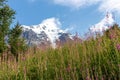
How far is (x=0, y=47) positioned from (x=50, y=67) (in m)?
16.2

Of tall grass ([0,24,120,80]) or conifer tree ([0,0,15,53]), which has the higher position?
conifer tree ([0,0,15,53])

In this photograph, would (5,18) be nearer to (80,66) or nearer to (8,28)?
(8,28)

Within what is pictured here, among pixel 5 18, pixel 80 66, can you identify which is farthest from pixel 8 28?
pixel 80 66

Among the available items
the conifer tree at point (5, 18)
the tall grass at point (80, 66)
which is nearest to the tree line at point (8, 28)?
the conifer tree at point (5, 18)

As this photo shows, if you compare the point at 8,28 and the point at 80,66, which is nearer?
the point at 80,66

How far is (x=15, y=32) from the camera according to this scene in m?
31.1

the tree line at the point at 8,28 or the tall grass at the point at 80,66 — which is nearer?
the tall grass at the point at 80,66

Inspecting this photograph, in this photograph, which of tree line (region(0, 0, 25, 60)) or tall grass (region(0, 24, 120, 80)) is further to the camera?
tree line (region(0, 0, 25, 60))

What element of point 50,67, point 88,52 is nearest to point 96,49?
point 88,52

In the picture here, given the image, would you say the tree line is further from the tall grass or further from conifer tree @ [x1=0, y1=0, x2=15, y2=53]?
the tall grass

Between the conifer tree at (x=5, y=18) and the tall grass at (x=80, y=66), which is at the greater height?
the conifer tree at (x=5, y=18)

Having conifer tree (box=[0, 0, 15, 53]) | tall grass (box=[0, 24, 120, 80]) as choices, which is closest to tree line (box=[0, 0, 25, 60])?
conifer tree (box=[0, 0, 15, 53])

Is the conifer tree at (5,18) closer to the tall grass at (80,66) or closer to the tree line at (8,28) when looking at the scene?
the tree line at (8,28)

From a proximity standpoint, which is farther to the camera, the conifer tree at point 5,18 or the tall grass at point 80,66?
the conifer tree at point 5,18
